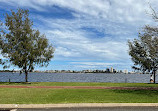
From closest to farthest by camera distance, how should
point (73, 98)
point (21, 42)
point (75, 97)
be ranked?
point (73, 98) → point (75, 97) → point (21, 42)

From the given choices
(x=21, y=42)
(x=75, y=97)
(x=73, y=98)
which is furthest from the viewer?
(x=21, y=42)

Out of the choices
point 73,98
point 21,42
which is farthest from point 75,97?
point 21,42

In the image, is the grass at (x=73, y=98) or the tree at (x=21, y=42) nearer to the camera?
the grass at (x=73, y=98)

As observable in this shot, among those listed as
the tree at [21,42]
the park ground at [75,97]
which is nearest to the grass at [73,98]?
the park ground at [75,97]

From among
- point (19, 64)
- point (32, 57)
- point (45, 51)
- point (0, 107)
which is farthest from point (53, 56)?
point (0, 107)

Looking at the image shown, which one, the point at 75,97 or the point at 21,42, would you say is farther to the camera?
the point at 21,42

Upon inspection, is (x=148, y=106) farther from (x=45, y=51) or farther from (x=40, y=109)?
(x=45, y=51)

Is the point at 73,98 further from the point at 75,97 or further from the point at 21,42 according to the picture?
the point at 21,42

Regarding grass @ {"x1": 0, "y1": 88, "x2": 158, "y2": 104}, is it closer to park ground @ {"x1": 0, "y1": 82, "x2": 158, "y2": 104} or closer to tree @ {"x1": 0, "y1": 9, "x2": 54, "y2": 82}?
park ground @ {"x1": 0, "y1": 82, "x2": 158, "y2": 104}

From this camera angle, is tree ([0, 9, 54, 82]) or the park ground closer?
the park ground

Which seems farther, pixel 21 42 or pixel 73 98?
pixel 21 42

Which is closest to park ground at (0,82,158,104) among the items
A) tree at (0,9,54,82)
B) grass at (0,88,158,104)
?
grass at (0,88,158,104)

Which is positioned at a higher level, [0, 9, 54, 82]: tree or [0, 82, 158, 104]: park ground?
[0, 9, 54, 82]: tree

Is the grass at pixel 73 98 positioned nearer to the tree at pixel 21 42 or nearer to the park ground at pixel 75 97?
the park ground at pixel 75 97
